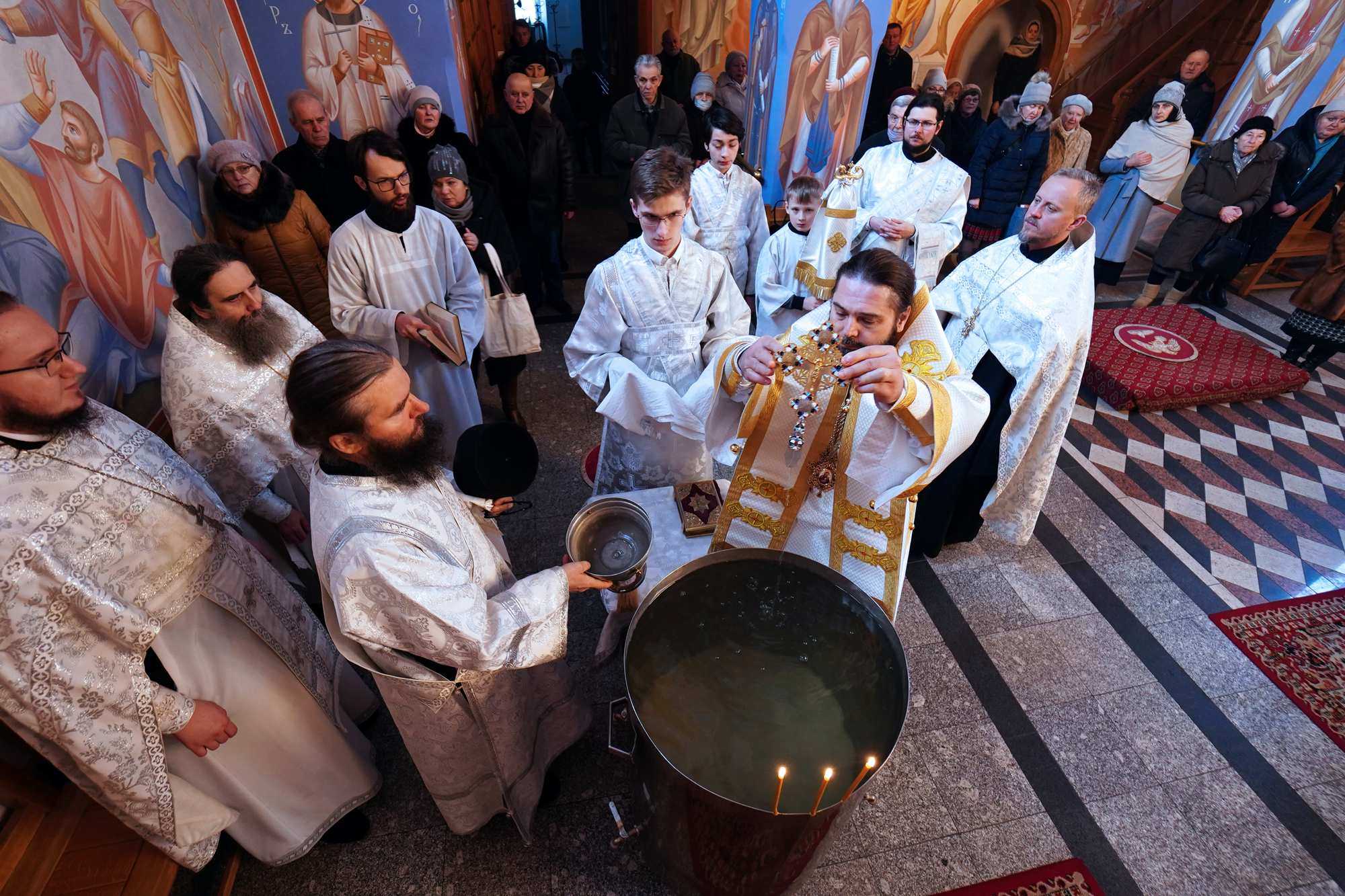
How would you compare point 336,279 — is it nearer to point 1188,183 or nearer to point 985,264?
point 985,264

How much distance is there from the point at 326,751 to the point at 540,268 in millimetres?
5141

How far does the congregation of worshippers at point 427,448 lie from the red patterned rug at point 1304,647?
1304 mm

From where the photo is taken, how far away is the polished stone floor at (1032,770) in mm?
2393

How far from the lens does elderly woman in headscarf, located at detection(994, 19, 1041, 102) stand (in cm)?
1077

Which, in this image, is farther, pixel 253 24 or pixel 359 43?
pixel 359 43

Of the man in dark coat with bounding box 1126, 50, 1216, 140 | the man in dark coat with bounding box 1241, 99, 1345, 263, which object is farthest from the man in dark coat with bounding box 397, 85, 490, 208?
the man in dark coat with bounding box 1241, 99, 1345, 263

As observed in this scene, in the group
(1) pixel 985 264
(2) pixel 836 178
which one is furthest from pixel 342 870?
(2) pixel 836 178

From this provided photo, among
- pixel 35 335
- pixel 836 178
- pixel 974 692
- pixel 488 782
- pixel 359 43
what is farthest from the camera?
pixel 359 43

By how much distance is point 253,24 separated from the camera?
4660mm

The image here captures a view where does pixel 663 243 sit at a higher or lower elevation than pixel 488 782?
higher

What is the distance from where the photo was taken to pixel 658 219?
8.79ft

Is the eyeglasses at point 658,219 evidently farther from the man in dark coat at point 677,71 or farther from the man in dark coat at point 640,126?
the man in dark coat at point 677,71

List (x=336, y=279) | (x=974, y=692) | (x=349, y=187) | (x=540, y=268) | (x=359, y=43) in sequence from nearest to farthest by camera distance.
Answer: (x=974, y=692), (x=336, y=279), (x=349, y=187), (x=359, y=43), (x=540, y=268)

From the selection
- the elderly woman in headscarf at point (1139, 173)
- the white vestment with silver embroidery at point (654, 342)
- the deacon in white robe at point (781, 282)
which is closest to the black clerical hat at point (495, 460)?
the white vestment with silver embroidery at point (654, 342)
